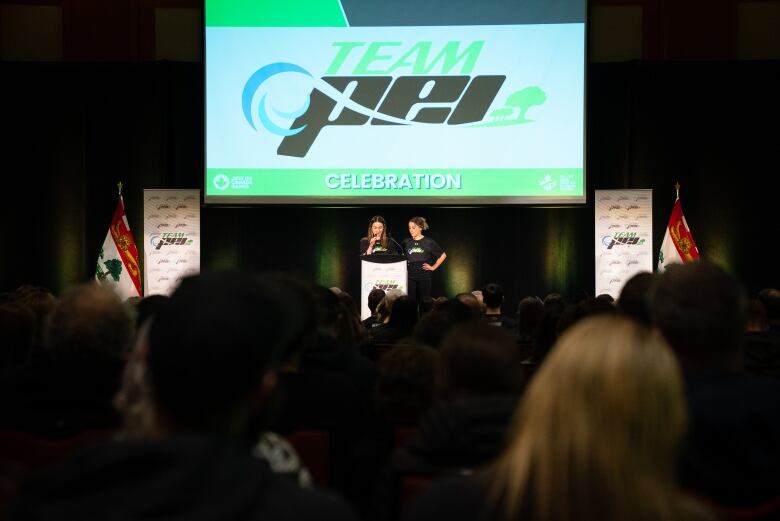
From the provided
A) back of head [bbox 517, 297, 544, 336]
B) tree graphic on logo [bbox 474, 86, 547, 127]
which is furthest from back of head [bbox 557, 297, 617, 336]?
tree graphic on logo [bbox 474, 86, 547, 127]

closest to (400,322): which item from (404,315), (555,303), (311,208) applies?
(404,315)

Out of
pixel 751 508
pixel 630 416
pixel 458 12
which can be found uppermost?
pixel 458 12

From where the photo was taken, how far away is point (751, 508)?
169cm

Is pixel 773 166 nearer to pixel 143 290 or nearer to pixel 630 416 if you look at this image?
pixel 143 290

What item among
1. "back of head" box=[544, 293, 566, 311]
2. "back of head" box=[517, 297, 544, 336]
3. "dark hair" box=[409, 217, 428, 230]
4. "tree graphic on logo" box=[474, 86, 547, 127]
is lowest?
"back of head" box=[517, 297, 544, 336]

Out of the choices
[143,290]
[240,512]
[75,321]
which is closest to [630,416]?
[240,512]

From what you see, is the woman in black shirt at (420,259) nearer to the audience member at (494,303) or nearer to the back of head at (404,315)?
the audience member at (494,303)

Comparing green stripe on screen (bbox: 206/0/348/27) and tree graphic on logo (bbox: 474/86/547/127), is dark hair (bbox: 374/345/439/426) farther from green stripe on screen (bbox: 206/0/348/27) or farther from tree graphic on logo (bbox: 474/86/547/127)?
green stripe on screen (bbox: 206/0/348/27)

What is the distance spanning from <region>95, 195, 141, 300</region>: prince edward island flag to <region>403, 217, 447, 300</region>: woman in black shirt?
2912 mm

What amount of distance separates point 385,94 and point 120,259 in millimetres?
3354

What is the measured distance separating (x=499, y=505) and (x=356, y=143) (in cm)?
844

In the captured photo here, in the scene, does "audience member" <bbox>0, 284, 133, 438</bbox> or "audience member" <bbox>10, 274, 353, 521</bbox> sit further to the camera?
"audience member" <bbox>0, 284, 133, 438</bbox>

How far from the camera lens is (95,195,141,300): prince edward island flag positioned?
9.30m

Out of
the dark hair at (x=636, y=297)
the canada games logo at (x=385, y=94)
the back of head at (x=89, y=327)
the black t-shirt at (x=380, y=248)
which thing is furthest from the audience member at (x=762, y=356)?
the canada games logo at (x=385, y=94)
